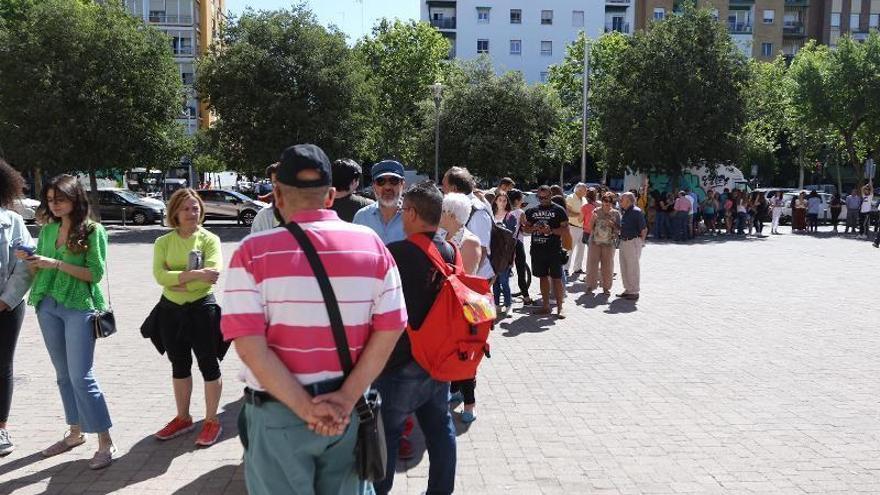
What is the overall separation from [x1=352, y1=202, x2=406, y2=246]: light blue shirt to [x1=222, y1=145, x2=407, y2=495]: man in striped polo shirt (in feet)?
7.75

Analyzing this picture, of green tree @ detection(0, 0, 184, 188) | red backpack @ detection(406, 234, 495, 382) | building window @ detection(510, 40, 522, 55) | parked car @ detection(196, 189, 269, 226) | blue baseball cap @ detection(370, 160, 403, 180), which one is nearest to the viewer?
red backpack @ detection(406, 234, 495, 382)

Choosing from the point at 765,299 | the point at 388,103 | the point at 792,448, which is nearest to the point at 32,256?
the point at 792,448

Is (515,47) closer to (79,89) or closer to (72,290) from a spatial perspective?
(79,89)

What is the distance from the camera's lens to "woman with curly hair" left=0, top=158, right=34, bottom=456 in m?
4.54

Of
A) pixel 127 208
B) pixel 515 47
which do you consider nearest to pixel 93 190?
pixel 127 208

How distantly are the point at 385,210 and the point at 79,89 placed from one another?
74.0 ft

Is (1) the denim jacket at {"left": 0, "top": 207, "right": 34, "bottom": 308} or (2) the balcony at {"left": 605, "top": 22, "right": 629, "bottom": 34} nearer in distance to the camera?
(1) the denim jacket at {"left": 0, "top": 207, "right": 34, "bottom": 308}

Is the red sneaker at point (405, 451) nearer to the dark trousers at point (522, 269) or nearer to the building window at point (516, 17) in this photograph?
the dark trousers at point (522, 269)

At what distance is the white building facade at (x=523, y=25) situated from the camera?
6750 cm

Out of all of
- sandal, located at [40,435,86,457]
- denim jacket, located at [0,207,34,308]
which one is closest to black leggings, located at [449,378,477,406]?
sandal, located at [40,435,86,457]

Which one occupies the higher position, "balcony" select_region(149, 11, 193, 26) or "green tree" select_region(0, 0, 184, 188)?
"balcony" select_region(149, 11, 193, 26)

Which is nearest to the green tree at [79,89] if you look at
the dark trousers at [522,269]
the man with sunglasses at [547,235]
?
the dark trousers at [522,269]

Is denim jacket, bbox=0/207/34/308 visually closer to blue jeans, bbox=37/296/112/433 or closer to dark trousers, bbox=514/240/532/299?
blue jeans, bbox=37/296/112/433

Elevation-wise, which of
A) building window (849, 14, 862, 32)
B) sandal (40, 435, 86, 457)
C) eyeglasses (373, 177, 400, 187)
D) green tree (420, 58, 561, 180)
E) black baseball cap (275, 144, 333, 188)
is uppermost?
building window (849, 14, 862, 32)
